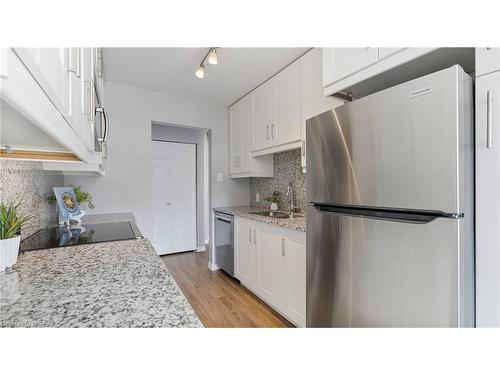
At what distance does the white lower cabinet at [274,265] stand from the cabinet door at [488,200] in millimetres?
989

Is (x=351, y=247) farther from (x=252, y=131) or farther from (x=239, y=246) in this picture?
(x=252, y=131)

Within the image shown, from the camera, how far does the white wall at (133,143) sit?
2596mm

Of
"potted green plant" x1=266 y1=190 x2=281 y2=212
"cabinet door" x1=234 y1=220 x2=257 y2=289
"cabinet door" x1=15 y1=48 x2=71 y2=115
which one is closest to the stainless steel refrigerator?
"cabinet door" x1=15 y1=48 x2=71 y2=115

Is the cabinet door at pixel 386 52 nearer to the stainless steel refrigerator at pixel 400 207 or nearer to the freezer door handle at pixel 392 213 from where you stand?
the stainless steel refrigerator at pixel 400 207

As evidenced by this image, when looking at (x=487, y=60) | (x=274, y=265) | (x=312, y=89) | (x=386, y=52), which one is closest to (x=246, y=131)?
(x=312, y=89)

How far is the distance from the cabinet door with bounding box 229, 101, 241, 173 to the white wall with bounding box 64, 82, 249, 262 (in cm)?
39

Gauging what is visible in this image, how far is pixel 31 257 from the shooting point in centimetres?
102

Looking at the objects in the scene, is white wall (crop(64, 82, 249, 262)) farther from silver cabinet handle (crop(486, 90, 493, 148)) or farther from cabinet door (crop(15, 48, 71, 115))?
silver cabinet handle (crop(486, 90, 493, 148))

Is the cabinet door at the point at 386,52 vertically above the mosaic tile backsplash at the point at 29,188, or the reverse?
the cabinet door at the point at 386,52

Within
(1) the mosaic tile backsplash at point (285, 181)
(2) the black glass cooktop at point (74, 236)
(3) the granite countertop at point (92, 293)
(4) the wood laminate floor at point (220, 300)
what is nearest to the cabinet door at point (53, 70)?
(3) the granite countertop at point (92, 293)

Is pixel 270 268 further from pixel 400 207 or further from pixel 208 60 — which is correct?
pixel 208 60

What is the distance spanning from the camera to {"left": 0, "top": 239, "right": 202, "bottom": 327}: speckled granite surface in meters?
0.52
